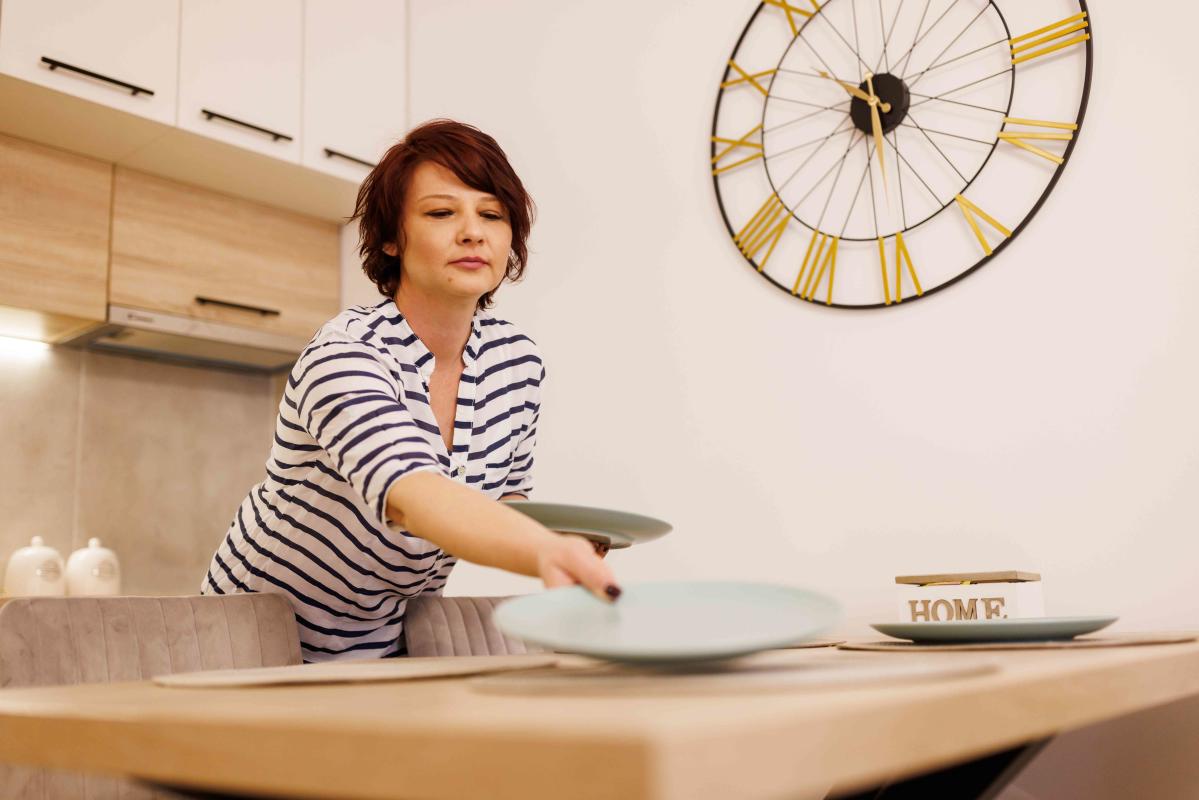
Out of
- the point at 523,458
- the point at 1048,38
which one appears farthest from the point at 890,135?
the point at 523,458

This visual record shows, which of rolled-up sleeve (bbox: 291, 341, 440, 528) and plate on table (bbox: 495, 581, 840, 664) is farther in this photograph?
rolled-up sleeve (bbox: 291, 341, 440, 528)

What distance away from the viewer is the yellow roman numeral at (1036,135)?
1987 millimetres

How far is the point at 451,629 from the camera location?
5.31ft

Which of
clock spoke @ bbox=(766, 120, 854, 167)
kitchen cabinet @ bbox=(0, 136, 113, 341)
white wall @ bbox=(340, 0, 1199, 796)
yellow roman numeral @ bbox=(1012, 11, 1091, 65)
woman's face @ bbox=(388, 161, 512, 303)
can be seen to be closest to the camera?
woman's face @ bbox=(388, 161, 512, 303)

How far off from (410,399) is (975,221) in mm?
1313

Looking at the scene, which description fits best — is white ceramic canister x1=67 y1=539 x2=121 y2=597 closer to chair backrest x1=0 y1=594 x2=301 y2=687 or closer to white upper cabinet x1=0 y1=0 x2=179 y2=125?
white upper cabinet x1=0 y1=0 x2=179 y2=125

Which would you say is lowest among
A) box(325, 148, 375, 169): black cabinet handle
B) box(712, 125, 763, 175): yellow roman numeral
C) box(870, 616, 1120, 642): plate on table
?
box(870, 616, 1120, 642): plate on table

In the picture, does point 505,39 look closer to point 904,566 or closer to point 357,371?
point 904,566

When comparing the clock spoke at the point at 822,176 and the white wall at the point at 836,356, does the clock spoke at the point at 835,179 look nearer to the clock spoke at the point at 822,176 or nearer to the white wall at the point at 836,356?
the clock spoke at the point at 822,176

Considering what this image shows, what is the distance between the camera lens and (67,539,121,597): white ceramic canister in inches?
108

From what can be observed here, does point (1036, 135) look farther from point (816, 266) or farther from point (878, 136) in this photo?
point (816, 266)

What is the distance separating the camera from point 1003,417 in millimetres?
2018

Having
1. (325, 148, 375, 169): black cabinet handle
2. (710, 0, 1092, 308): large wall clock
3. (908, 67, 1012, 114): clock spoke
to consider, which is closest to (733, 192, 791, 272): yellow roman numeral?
(710, 0, 1092, 308): large wall clock

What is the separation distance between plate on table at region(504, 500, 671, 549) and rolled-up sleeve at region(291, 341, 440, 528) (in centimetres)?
11
